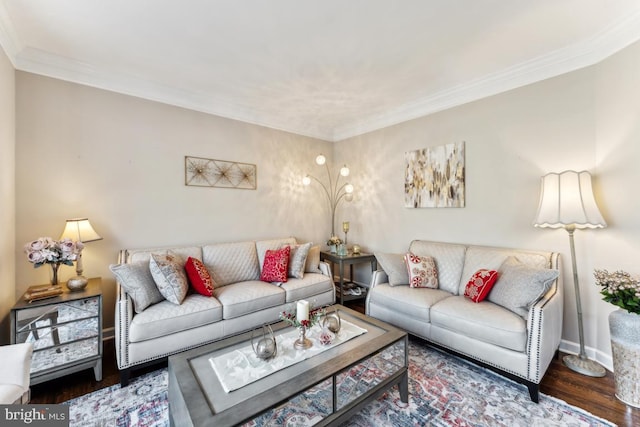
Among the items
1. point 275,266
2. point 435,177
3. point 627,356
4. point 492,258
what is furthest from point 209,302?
point 627,356

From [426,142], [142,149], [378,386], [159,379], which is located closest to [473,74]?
[426,142]

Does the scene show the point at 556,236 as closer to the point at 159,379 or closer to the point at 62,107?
the point at 159,379

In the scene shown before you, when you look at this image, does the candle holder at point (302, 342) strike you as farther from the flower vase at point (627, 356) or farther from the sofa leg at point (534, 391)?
the flower vase at point (627, 356)

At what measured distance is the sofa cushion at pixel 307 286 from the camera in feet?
9.52

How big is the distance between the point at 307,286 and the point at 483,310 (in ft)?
5.58

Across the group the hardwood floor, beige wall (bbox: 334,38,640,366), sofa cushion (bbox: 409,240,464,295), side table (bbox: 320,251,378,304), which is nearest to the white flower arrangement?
the hardwood floor

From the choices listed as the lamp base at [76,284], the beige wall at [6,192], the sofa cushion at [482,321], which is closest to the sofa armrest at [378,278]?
the sofa cushion at [482,321]

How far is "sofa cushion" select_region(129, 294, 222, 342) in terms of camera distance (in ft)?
6.76

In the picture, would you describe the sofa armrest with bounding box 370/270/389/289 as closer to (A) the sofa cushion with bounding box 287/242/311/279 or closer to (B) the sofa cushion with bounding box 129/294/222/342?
(A) the sofa cushion with bounding box 287/242/311/279

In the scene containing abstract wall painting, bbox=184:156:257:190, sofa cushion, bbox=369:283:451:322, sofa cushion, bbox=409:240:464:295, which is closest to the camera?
sofa cushion, bbox=369:283:451:322

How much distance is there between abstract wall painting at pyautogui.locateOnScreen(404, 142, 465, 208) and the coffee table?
1.89 m

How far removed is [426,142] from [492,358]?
94.6 inches

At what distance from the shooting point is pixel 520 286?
213 centimetres
